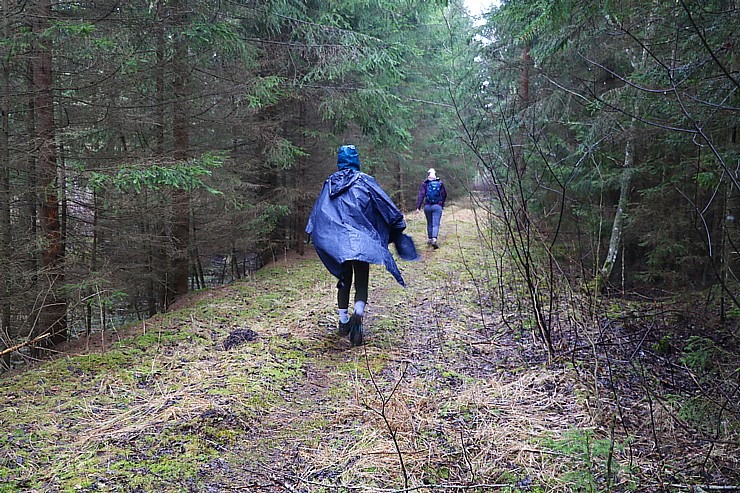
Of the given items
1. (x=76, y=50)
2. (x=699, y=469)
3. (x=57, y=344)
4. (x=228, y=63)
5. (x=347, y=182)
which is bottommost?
(x=57, y=344)

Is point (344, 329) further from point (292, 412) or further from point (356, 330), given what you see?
point (292, 412)

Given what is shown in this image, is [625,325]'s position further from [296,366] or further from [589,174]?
[589,174]

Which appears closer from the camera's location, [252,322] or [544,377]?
[544,377]

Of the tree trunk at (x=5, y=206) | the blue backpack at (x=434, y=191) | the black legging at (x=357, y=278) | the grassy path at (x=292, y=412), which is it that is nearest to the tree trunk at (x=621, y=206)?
the grassy path at (x=292, y=412)

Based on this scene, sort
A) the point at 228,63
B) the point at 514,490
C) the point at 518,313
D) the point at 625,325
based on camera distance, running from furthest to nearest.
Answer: the point at 228,63
the point at 518,313
the point at 625,325
the point at 514,490

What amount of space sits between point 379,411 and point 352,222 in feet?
7.45

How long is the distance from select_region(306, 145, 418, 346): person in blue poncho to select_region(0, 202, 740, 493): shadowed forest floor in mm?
634

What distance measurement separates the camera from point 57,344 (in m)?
6.59

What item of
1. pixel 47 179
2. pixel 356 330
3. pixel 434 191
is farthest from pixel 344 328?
pixel 434 191

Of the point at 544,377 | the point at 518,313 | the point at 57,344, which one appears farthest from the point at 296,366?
the point at 57,344

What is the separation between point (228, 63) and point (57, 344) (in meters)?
5.92

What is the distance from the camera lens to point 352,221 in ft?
17.3

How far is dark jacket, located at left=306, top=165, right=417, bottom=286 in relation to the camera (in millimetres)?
5125

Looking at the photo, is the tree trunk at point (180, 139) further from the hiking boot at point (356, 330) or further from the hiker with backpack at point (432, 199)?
the hiker with backpack at point (432, 199)
